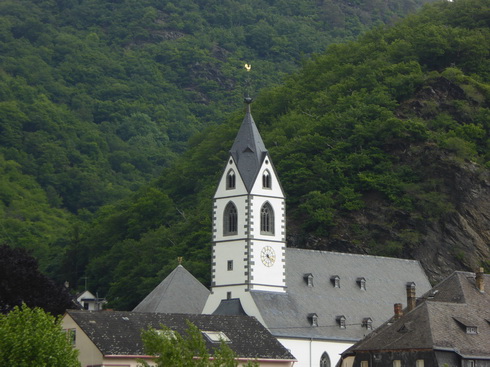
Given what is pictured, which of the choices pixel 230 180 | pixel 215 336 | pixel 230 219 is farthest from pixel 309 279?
pixel 215 336

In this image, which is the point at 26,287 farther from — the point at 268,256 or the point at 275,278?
the point at 275,278

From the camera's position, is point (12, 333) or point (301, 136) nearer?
point (12, 333)

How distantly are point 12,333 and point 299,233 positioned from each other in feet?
148

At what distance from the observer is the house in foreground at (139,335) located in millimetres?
65688

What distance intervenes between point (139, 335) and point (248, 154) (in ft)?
58.4

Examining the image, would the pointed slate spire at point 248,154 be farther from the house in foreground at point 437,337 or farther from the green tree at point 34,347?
the green tree at point 34,347

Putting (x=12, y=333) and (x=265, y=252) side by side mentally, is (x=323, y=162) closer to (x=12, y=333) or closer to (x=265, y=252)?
(x=265, y=252)

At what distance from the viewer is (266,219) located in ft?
268

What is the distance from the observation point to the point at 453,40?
128m

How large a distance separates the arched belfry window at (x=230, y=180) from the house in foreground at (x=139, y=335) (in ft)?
32.4

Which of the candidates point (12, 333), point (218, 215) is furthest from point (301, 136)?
point (12, 333)

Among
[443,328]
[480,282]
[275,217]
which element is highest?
[275,217]

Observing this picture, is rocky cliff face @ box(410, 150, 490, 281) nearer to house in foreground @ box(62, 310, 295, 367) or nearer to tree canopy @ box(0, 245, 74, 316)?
house in foreground @ box(62, 310, 295, 367)

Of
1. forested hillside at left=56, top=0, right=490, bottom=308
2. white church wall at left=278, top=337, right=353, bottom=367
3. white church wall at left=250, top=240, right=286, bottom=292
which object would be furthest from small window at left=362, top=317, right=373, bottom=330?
forested hillside at left=56, top=0, right=490, bottom=308
